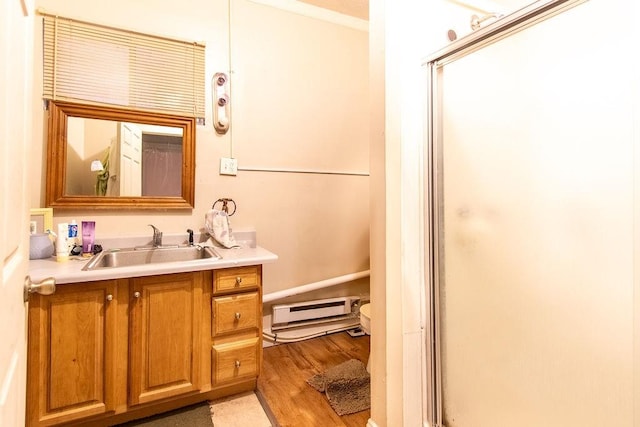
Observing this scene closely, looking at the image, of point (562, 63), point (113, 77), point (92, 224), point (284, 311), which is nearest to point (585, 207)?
point (562, 63)

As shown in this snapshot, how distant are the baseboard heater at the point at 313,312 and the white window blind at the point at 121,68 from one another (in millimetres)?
1534

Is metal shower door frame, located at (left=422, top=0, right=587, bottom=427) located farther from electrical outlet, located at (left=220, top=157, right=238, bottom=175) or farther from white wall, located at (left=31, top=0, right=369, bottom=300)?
electrical outlet, located at (left=220, top=157, right=238, bottom=175)

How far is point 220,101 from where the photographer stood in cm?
212

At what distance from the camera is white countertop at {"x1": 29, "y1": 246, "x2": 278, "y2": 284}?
1306 millimetres

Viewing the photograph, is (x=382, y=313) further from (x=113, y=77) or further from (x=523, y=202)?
(x=113, y=77)

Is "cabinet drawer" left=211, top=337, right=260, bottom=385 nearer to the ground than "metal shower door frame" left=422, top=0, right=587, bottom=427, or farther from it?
nearer to the ground

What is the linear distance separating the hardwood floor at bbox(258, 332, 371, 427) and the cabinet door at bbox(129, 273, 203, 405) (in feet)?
1.51

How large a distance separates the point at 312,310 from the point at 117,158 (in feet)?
5.60

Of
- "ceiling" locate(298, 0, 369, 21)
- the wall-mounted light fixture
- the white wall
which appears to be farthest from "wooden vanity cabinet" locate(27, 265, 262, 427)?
"ceiling" locate(298, 0, 369, 21)

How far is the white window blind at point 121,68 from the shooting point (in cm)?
175

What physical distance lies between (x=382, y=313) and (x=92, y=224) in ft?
5.38

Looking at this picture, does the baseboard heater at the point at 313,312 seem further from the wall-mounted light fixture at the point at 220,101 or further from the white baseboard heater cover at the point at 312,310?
the wall-mounted light fixture at the point at 220,101

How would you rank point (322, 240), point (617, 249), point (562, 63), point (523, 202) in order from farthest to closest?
1. point (322, 240)
2. point (523, 202)
3. point (562, 63)
4. point (617, 249)

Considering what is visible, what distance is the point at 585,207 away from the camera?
0.96 m
